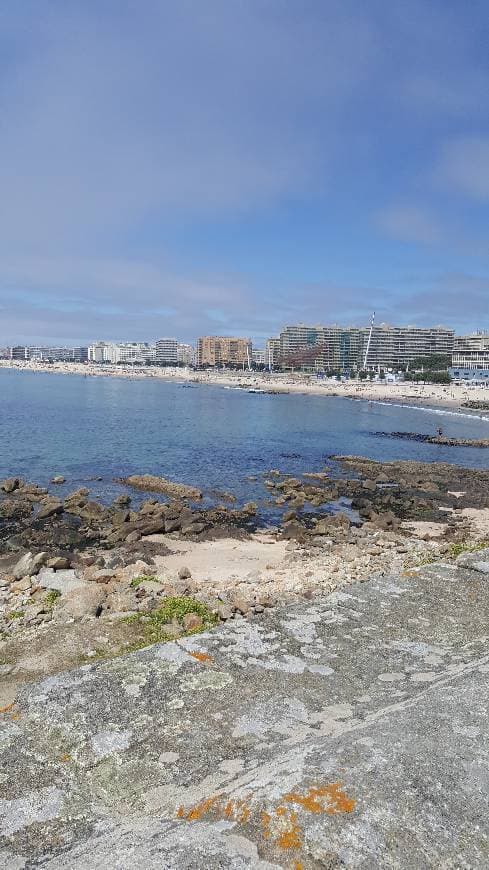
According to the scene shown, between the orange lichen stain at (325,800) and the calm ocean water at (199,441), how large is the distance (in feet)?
80.2

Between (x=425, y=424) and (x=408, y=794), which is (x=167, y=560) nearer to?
(x=408, y=794)

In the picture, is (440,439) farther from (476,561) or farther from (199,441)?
(476,561)

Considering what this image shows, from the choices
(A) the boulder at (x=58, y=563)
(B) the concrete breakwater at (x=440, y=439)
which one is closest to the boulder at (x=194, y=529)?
(A) the boulder at (x=58, y=563)

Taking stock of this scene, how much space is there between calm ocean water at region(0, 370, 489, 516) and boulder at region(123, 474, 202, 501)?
4.05ft

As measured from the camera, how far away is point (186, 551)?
19562 mm

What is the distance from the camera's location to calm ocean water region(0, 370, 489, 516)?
35125 mm

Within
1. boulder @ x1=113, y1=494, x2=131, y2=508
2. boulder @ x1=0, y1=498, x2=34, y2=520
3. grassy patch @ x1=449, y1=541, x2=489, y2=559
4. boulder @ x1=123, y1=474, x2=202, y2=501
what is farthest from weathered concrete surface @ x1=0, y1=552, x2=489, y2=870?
boulder @ x1=123, y1=474, x2=202, y2=501

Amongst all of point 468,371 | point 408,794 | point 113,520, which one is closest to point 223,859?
point 408,794

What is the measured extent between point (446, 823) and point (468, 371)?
17874 centimetres

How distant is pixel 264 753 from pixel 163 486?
81.7 feet

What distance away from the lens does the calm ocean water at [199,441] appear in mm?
35125

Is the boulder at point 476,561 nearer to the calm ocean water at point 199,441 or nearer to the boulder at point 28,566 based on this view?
the boulder at point 28,566

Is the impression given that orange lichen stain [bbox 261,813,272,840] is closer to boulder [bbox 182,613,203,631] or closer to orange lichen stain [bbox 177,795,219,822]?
orange lichen stain [bbox 177,795,219,822]

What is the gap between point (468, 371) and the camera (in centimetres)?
16838
